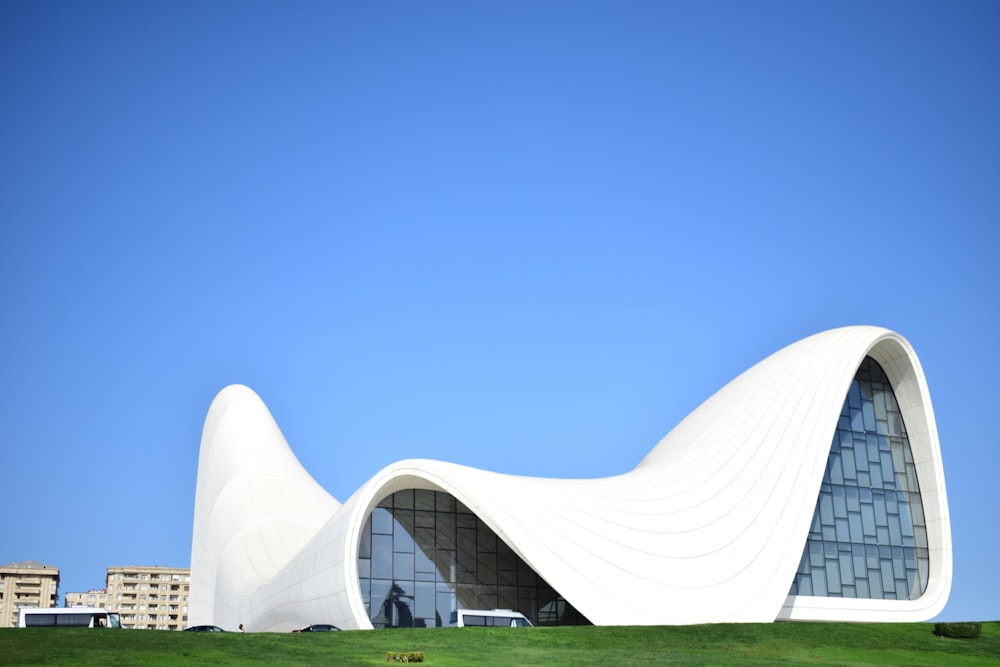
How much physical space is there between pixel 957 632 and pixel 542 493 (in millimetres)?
13656

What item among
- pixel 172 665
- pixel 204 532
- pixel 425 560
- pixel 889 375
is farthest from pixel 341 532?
pixel 889 375

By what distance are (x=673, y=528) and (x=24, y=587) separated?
115 metres

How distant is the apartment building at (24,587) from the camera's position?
13000cm

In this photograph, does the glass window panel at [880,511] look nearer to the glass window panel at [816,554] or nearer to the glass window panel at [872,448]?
the glass window panel at [872,448]

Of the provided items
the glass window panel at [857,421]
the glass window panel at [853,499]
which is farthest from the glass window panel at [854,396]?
the glass window panel at [853,499]

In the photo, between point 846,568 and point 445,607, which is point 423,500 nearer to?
point 445,607

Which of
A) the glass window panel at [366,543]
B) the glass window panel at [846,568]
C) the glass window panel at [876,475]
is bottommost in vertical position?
the glass window panel at [846,568]

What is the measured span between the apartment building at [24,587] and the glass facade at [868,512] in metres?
110

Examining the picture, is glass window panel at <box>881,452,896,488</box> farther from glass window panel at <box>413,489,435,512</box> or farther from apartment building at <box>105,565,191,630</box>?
apartment building at <box>105,565,191,630</box>

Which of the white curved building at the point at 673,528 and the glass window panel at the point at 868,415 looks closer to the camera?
the white curved building at the point at 673,528

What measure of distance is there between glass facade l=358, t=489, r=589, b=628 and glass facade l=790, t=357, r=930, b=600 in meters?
11.1

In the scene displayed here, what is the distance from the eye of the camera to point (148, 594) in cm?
15262

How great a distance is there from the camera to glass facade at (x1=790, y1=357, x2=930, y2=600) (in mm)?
44594

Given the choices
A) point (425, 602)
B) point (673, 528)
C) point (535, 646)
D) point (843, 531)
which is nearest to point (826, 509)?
point (843, 531)
